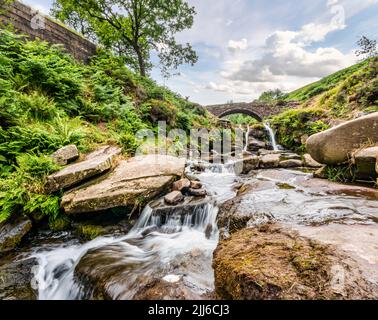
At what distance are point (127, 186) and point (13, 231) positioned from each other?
2005 mm

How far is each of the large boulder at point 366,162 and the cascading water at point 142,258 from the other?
295 centimetres

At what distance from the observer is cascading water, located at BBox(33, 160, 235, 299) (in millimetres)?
2518

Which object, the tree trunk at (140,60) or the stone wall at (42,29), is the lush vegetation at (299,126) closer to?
the tree trunk at (140,60)

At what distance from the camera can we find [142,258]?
3197mm

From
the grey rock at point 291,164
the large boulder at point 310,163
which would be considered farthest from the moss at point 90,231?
the large boulder at point 310,163

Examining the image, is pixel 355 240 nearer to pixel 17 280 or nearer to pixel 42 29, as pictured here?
pixel 17 280

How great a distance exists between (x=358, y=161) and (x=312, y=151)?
1.06 metres

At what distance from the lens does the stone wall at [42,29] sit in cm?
788

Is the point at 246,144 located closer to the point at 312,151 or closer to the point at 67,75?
the point at 312,151

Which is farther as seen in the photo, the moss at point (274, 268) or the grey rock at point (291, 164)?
the grey rock at point (291, 164)

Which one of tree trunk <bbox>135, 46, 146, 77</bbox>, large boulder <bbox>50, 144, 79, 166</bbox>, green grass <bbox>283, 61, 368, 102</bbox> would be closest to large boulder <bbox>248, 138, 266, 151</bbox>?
tree trunk <bbox>135, 46, 146, 77</bbox>

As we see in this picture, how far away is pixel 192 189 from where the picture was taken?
508cm

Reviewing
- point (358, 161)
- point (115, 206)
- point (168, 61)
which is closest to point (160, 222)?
point (115, 206)
